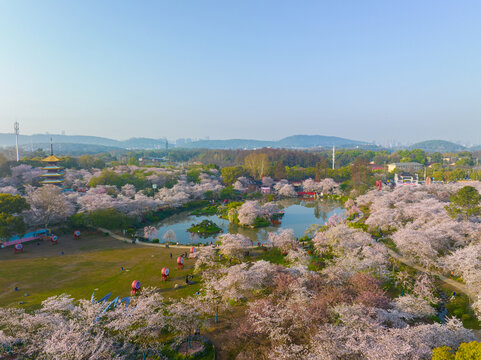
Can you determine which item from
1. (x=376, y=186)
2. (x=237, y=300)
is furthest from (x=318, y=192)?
(x=237, y=300)

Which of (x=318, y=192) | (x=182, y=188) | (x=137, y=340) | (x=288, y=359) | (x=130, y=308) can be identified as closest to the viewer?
(x=288, y=359)

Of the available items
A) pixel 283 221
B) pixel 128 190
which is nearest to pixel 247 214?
pixel 283 221

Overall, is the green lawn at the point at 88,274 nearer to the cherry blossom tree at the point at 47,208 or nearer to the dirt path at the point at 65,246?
the dirt path at the point at 65,246

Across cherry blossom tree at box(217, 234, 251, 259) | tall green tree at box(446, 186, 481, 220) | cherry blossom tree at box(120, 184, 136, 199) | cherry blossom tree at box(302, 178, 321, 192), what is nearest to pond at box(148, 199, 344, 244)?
cherry blossom tree at box(302, 178, 321, 192)

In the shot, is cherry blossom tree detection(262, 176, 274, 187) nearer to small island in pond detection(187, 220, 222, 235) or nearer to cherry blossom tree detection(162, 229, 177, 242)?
small island in pond detection(187, 220, 222, 235)

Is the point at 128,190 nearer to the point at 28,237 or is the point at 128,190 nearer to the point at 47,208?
the point at 47,208

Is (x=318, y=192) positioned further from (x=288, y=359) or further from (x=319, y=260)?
(x=288, y=359)
